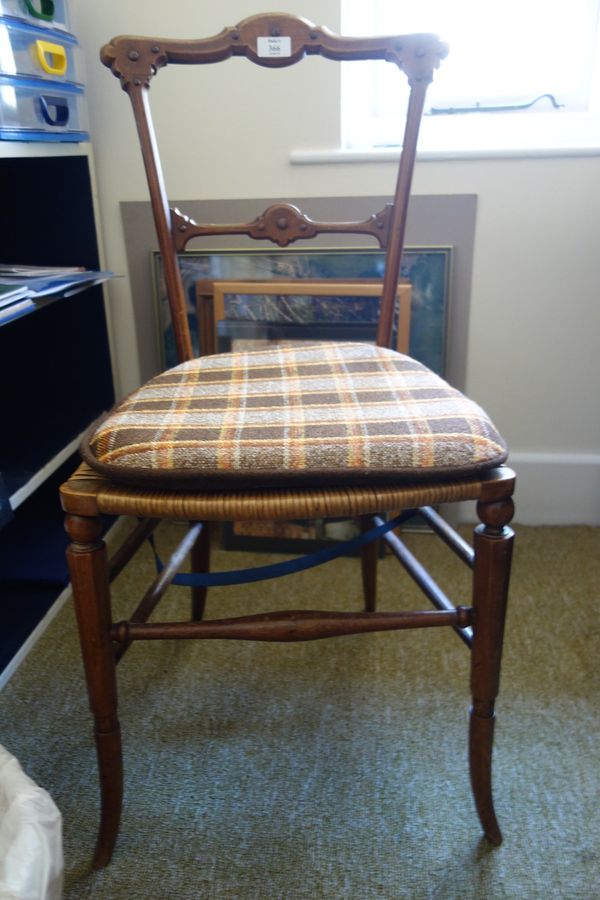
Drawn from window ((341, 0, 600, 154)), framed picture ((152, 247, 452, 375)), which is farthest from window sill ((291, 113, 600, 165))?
framed picture ((152, 247, 452, 375))

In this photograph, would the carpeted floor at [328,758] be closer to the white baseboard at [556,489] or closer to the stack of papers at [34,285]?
the white baseboard at [556,489]

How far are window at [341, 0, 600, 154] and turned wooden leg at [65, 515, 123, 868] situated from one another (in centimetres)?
94

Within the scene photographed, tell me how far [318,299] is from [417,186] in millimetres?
255

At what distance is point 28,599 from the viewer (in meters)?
1.25

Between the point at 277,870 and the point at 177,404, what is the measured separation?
1.65 feet

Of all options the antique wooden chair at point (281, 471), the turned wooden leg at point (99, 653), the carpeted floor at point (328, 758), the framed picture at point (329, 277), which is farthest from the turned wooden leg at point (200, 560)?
the framed picture at point (329, 277)

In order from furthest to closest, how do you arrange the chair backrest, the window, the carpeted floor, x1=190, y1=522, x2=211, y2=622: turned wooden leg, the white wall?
the window < the white wall < x1=190, y1=522, x2=211, y2=622: turned wooden leg < the chair backrest < the carpeted floor

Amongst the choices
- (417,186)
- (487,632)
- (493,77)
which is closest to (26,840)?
(487,632)

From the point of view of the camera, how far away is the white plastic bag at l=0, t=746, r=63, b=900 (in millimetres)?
621

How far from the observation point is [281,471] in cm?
68

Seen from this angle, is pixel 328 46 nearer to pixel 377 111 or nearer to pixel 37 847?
pixel 377 111

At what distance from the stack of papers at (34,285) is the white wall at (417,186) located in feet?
0.65

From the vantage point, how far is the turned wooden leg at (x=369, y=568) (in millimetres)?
1132

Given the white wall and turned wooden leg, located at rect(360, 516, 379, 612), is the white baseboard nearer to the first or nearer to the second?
the white wall
